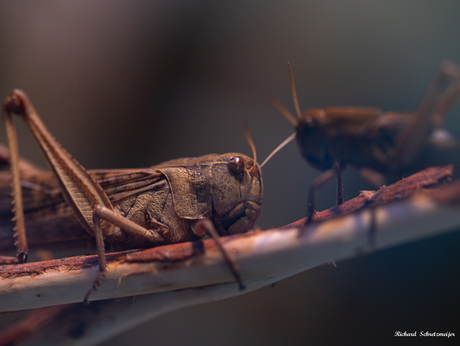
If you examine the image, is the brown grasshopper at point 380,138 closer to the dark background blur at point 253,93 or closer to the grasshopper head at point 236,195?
the dark background blur at point 253,93

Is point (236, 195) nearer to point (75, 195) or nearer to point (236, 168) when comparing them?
point (236, 168)

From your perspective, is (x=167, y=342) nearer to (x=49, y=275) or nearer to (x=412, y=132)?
(x=49, y=275)

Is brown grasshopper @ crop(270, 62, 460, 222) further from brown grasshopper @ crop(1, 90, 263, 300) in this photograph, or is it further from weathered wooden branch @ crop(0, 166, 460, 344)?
brown grasshopper @ crop(1, 90, 263, 300)

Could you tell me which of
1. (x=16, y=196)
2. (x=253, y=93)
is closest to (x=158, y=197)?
(x=16, y=196)

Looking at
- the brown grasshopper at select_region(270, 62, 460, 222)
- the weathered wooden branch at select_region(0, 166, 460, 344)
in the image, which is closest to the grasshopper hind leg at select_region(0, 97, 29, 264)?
the weathered wooden branch at select_region(0, 166, 460, 344)

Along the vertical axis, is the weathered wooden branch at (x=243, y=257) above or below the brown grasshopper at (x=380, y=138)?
below

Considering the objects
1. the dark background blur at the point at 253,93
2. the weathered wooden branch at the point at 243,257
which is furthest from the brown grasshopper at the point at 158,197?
the dark background blur at the point at 253,93
